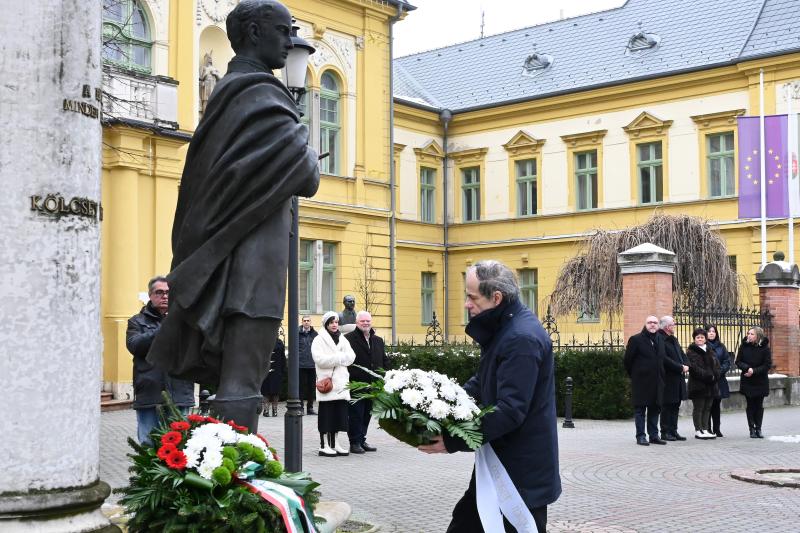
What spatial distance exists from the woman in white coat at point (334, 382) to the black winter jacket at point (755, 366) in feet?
22.2

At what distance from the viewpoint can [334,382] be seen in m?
14.6

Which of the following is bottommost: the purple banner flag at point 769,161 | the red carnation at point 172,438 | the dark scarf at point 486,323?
the red carnation at point 172,438

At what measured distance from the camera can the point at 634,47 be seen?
139 ft

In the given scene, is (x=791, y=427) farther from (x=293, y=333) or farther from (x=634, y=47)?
(x=634, y=47)

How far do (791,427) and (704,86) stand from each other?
21815mm

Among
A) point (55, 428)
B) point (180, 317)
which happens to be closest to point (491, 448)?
point (180, 317)

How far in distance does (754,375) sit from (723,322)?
5.96 metres

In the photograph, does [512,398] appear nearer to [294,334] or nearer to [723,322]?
[294,334]

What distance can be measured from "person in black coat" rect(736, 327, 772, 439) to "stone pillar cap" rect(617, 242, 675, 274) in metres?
3.42

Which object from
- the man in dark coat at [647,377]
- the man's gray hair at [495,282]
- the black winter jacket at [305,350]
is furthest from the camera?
the black winter jacket at [305,350]

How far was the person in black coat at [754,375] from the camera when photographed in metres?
17.5

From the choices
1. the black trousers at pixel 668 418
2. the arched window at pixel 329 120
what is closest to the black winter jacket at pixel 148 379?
the black trousers at pixel 668 418

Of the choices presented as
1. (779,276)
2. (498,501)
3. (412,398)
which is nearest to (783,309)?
(779,276)

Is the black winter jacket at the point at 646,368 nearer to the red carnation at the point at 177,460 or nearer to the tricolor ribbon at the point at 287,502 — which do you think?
the tricolor ribbon at the point at 287,502
